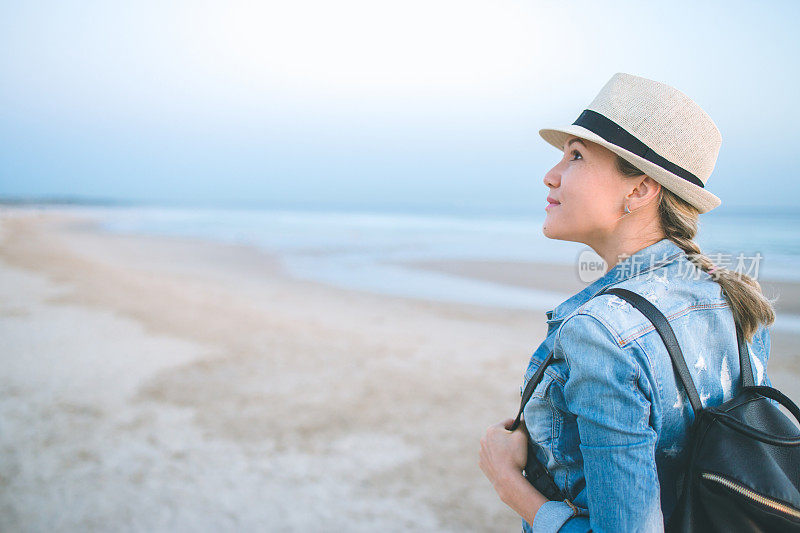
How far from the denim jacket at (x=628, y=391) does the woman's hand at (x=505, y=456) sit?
0.06 m

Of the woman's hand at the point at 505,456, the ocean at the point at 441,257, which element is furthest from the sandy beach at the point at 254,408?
the woman's hand at the point at 505,456

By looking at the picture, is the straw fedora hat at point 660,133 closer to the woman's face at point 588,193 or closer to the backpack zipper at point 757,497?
the woman's face at point 588,193

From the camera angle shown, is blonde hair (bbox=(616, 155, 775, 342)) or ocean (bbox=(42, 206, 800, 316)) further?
ocean (bbox=(42, 206, 800, 316))

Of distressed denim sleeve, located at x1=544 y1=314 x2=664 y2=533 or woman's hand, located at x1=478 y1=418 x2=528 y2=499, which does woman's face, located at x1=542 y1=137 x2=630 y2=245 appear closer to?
distressed denim sleeve, located at x1=544 y1=314 x2=664 y2=533

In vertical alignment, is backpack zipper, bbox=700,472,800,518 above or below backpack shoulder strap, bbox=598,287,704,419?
below

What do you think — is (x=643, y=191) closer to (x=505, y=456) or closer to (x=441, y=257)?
(x=505, y=456)

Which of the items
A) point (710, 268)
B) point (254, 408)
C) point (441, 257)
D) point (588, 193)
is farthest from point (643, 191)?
point (441, 257)

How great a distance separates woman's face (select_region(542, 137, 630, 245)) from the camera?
1.45 m

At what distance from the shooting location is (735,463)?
1.13 meters

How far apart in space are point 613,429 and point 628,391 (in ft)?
0.27

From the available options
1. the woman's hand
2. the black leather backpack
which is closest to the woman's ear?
the black leather backpack

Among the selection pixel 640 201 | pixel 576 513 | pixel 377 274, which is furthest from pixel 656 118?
pixel 377 274

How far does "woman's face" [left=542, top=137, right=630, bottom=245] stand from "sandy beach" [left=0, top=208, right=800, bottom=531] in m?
2.66

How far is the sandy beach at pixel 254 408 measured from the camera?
362cm
